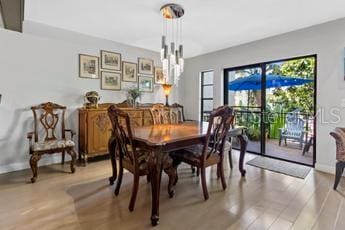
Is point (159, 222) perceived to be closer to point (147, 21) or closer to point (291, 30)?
point (147, 21)

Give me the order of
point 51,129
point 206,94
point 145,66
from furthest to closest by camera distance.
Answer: point 206,94, point 145,66, point 51,129

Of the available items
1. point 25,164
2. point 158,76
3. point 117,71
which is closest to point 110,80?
point 117,71

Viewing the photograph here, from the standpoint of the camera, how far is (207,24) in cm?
341

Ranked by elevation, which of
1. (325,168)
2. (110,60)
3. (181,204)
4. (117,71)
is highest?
(110,60)

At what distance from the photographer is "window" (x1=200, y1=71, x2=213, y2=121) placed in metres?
5.41

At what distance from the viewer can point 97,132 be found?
3822 millimetres

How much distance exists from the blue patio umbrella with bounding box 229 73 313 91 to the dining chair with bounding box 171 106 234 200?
2.20 m

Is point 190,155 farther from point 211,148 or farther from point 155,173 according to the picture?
point 155,173

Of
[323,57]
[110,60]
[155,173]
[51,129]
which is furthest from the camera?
[110,60]

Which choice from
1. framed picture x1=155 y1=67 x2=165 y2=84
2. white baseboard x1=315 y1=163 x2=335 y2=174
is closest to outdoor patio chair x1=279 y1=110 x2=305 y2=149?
white baseboard x1=315 y1=163 x2=335 y2=174

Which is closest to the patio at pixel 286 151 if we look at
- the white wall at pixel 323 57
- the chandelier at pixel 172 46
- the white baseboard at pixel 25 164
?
the white wall at pixel 323 57

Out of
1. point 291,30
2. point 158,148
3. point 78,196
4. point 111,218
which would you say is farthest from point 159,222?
point 291,30

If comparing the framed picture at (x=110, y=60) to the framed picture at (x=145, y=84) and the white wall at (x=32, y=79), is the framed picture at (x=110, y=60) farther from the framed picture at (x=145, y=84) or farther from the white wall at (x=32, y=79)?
the framed picture at (x=145, y=84)

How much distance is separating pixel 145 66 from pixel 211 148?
302cm
